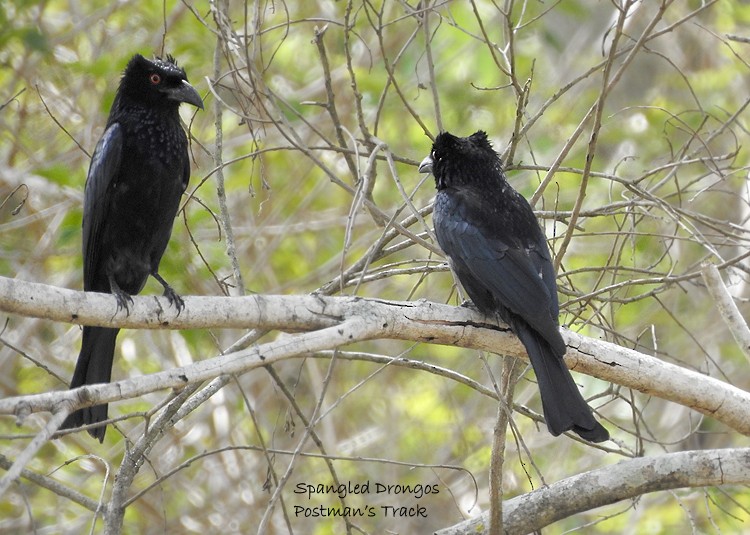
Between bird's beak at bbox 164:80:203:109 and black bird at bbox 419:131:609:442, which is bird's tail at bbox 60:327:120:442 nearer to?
bird's beak at bbox 164:80:203:109

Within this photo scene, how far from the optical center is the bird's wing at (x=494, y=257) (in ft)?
12.1

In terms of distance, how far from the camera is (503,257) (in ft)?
12.8

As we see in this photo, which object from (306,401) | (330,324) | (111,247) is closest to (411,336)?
(330,324)

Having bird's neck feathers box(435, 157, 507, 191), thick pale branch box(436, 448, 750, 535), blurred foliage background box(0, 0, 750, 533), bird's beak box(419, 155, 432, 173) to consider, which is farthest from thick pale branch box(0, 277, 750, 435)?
blurred foliage background box(0, 0, 750, 533)

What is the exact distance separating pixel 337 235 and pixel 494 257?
12.8 feet

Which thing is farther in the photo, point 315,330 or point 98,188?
point 98,188

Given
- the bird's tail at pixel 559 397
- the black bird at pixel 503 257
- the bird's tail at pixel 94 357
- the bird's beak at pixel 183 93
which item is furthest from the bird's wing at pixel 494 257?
the bird's tail at pixel 94 357

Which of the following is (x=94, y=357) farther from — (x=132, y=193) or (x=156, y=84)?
(x=156, y=84)

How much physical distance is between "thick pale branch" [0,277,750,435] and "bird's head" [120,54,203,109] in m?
1.31

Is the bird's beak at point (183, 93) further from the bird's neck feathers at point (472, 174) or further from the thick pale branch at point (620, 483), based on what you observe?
the thick pale branch at point (620, 483)

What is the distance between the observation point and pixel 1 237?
6113 millimetres

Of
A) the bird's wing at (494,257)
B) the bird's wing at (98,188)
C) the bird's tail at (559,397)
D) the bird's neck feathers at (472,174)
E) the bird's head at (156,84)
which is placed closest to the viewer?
the bird's tail at (559,397)

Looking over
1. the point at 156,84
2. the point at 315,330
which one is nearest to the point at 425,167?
the point at 156,84

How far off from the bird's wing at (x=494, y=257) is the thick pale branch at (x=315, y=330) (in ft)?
0.57
